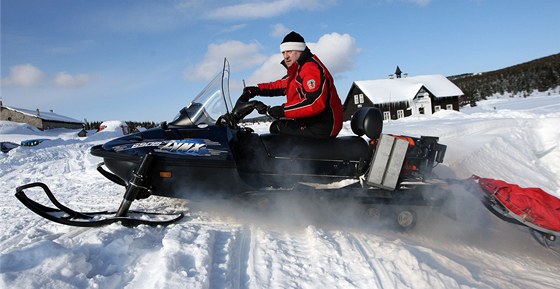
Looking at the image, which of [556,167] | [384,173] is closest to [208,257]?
[384,173]

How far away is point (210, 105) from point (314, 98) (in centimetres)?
103

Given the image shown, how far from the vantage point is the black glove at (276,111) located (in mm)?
3787

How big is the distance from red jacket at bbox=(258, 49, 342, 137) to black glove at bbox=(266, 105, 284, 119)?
0.05 metres

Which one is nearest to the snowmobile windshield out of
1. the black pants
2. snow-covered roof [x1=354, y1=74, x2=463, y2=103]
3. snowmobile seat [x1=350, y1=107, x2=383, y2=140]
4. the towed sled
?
the black pants

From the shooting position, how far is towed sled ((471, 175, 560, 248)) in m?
3.35

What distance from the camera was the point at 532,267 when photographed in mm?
3277

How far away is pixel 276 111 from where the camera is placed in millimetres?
3803

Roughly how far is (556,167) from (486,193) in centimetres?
372

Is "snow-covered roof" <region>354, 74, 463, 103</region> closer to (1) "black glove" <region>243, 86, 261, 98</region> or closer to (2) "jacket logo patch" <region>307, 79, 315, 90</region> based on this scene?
(1) "black glove" <region>243, 86, 261, 98</region>

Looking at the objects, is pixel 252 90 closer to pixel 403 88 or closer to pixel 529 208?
pixel 529 208

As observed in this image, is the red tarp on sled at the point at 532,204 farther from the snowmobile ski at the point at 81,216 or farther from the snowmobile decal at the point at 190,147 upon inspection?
the snowmobile ski at the point at 81,216

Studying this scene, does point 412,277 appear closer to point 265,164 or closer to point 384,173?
point 384,173

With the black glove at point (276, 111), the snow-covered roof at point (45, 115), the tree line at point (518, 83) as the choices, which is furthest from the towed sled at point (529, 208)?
the snow-covered roof at point (45, 115)

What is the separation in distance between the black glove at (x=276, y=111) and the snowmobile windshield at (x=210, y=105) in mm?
414
